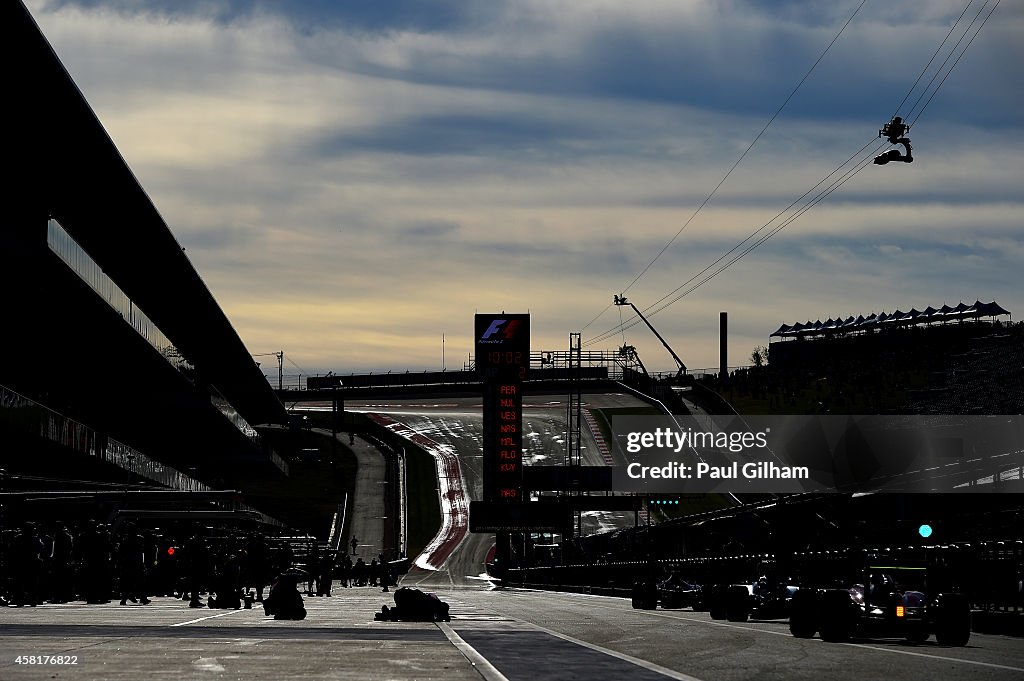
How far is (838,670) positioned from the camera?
2011cm

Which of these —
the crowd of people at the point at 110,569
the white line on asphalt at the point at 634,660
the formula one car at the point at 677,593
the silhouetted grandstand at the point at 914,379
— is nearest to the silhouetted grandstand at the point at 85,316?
the crowd of people at the point at 110,569

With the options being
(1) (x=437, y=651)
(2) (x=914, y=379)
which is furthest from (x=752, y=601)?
(2) (x=914, y=379)

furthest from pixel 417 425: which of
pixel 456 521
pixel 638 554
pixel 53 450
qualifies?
pixel 53 450

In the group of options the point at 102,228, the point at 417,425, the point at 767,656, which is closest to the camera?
the point at 767,656

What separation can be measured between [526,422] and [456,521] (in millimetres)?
50798

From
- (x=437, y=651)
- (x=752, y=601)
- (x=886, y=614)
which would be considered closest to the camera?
(x=437, y=651)

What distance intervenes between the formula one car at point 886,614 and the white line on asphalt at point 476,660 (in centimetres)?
816

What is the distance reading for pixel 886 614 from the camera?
95.7 feet

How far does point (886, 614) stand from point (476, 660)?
1283 centimetres

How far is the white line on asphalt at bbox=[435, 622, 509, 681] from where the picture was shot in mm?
17175

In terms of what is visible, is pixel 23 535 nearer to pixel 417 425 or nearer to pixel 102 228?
pixel 102 228

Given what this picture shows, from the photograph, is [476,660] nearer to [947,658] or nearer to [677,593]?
[947,658]

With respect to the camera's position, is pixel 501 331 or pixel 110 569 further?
pixel 501 331

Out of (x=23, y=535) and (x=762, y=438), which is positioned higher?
(x=762, y=438)
